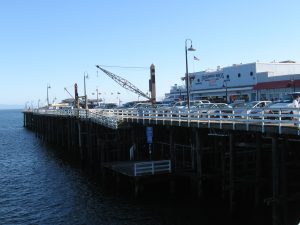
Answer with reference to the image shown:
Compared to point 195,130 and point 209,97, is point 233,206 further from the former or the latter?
point 209,97

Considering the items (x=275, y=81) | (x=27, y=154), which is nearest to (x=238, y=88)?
(x=275, y=81)

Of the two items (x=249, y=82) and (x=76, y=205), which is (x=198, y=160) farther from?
(x=249, y=82)

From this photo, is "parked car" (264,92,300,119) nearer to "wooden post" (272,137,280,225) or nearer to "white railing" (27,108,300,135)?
"white railing" (27,108,300,135)

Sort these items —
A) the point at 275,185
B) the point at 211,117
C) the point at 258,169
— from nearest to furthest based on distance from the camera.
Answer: the point at 275,185 < the point at 258,169 < the point at 211,117

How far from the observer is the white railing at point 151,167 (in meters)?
24.4

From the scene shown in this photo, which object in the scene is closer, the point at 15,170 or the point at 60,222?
the point at 60,222

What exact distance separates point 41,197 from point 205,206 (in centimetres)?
1096

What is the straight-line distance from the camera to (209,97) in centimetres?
6325

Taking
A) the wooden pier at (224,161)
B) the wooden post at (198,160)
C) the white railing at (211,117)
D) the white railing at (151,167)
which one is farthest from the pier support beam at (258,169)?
the white railing at (151,167)

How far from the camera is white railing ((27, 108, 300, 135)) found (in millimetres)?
16758

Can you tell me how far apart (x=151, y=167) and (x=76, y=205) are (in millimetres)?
4921

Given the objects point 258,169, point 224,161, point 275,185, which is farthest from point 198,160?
point 275,185

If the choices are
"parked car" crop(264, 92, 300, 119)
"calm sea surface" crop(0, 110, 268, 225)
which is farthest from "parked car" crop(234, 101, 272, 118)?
"calm sea surface" crop(0, 110, 268, 225)

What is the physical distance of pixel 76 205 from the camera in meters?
24.0
